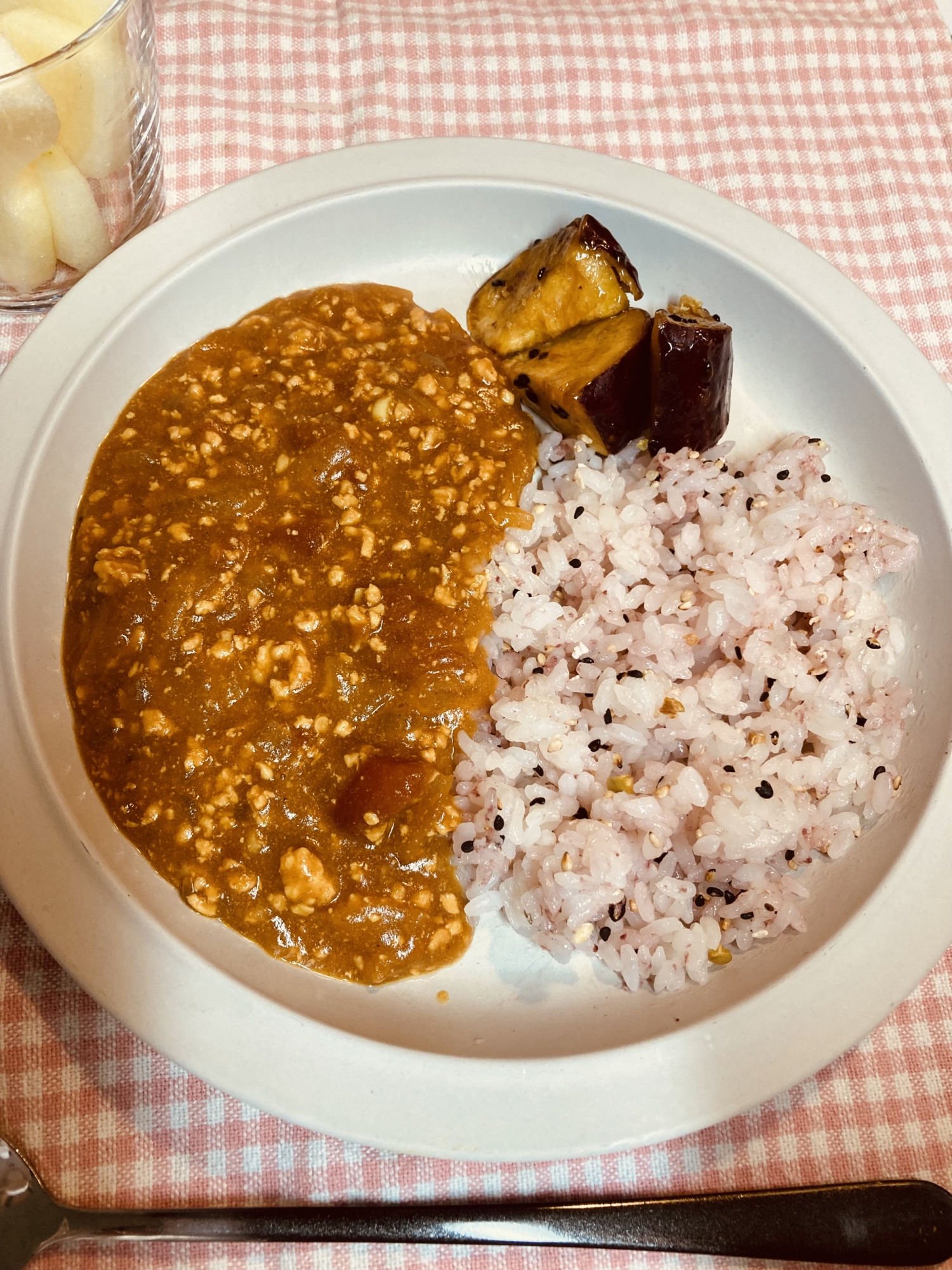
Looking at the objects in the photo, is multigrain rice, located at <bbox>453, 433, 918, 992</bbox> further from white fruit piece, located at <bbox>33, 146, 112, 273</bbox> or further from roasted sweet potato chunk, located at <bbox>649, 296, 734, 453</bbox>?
white fruit piece, located at <bbox>33, 146, 112, 273</bbox>

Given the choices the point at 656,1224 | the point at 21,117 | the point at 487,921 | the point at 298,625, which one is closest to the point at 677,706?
the point at 487,921

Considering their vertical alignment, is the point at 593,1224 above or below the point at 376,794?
below

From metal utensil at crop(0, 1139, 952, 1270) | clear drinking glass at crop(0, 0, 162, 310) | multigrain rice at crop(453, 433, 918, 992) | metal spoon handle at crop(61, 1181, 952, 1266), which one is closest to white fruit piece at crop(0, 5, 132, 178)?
clear drinking glass at crop(0, 0, 162, 310)

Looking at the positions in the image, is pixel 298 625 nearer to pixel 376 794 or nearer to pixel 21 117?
pixel 376 794

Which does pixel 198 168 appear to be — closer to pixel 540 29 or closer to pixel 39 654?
pixel 540 29

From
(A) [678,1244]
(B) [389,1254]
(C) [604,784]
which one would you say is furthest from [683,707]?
(B) [389,1254]
